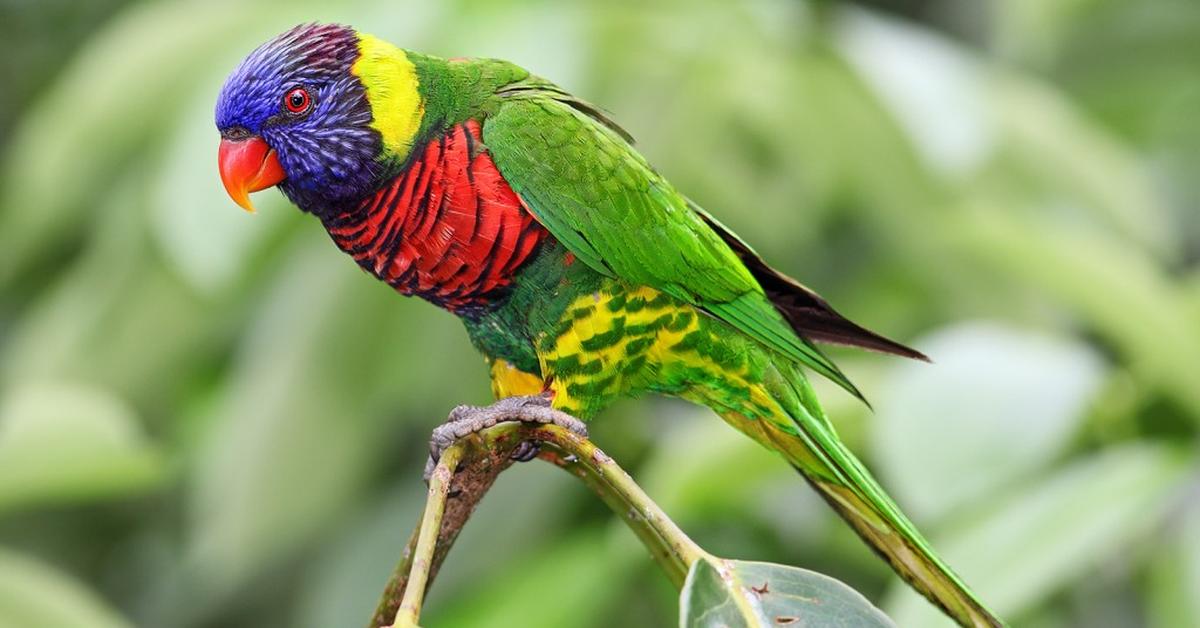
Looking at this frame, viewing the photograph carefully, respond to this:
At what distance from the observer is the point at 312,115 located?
1046 mm

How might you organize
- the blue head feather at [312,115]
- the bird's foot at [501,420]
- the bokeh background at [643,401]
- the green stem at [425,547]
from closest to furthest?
the green stem at [425,547], the bird's foot at [501,420], the blue head feather at [312,115], the bokeh background at [643,401]

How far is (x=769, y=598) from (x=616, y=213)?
393 mm

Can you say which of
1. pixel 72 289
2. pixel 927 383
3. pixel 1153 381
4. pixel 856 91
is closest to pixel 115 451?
pixel 72 289

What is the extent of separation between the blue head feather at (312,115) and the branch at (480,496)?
265 mm

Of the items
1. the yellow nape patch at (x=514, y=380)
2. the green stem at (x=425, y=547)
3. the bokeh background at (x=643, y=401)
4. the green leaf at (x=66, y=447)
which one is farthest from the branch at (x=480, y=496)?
the green leaf at (x=66, y=447)

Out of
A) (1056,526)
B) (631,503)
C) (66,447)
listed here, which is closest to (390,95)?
(631,503)

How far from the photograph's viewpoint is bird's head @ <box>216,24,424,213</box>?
1.03 metres

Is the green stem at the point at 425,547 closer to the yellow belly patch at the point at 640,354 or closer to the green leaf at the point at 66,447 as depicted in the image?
the yellow belly patch at the point at 640,354

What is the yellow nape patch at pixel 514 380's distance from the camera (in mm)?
1217

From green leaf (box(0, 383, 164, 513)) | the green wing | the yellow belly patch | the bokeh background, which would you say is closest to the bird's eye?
the green wing

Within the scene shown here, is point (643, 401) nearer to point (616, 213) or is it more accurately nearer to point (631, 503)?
point (616, 213)

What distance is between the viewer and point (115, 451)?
4.84 feet

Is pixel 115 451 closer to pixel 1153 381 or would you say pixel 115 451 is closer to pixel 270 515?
pixel 270 515

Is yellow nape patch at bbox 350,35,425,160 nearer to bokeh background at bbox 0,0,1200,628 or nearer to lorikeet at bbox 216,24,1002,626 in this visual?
lorikeet at bbox 216,24,1002,626
